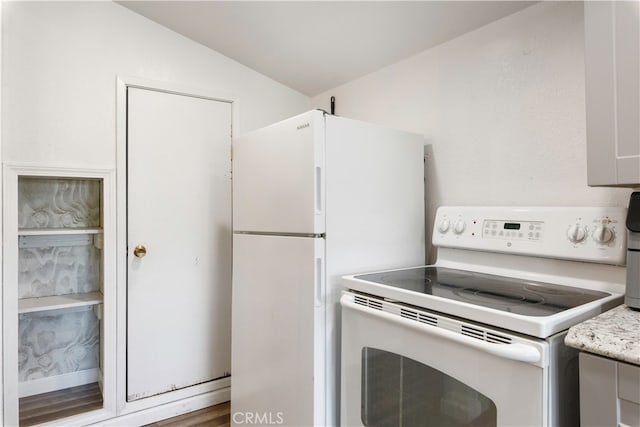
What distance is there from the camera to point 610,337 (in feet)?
2.53

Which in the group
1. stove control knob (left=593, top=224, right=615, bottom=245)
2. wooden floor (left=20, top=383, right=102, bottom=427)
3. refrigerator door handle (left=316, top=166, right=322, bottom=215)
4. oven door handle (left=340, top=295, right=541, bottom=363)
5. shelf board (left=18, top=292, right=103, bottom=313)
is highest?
refrigerator door handle (left=316, top=166, right=322, bottom=215)

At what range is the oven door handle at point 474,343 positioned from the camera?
82 cm

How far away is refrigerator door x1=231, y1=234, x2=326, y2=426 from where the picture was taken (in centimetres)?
141

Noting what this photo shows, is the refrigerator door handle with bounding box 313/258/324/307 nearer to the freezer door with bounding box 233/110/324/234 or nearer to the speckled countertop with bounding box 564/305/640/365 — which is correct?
the freezer door with bounding box 233/110/324/234

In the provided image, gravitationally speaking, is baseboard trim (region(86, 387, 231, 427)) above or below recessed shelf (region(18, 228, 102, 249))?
below

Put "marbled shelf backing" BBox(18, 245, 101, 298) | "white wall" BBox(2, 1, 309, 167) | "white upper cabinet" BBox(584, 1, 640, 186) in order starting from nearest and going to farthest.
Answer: "white upper cabinet" BBox(584, 1, 640, 186), "white wall" BBox(2, 1, 309, 167), "marbled shelf backing" BBox(18, 245, 101, 298)

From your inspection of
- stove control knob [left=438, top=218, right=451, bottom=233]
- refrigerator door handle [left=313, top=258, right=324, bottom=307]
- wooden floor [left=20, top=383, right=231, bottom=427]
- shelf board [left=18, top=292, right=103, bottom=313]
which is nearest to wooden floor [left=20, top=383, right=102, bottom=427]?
wooden floor [left=20, top=383, right=231, bottom=427]

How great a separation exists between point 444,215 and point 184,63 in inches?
66.9

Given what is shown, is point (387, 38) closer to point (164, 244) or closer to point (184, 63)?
point (184, 63)

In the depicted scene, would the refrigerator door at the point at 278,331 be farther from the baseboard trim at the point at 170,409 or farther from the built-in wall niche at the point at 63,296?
the built-in wall niche at the point at 63,296

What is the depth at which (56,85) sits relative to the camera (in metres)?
1.85

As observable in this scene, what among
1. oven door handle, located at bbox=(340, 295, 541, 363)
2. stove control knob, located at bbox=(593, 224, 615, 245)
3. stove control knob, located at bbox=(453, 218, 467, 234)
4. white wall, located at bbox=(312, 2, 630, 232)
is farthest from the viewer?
stove control knob, located at bbox=(453, 218, 467, 234)

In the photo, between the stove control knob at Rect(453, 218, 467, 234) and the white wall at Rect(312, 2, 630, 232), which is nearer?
the white wall at Rect(312, 2, 630, 232)

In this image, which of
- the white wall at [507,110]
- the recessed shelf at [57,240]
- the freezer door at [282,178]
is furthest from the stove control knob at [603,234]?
the recessed shelf at [57,240]
